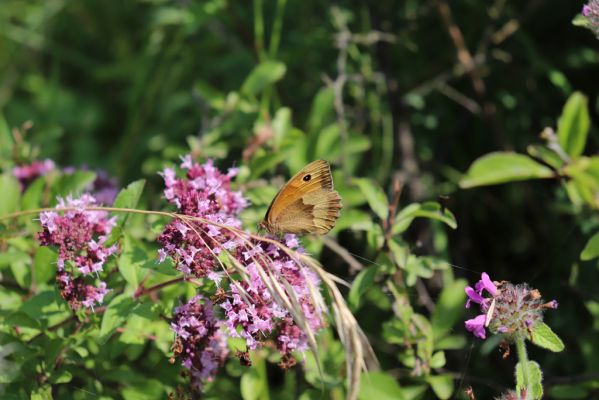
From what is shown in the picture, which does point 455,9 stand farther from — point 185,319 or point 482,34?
point 185,319

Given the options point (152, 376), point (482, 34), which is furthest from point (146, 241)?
point (482, 34)

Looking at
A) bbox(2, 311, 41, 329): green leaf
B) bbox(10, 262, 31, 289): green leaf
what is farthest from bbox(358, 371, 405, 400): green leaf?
bbox(10, 262, 31, 289): green leaf

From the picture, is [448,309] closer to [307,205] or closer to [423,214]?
[423,214]

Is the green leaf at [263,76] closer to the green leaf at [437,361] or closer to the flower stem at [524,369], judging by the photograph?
the green leaf at [437,361]

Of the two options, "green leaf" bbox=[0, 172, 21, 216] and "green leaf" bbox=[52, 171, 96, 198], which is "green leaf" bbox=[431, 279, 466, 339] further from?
"green leaf" bbox=[0, 172, 21, 216]

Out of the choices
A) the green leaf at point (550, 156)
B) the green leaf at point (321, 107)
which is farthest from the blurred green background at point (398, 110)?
the green leaf at point (550, 156)

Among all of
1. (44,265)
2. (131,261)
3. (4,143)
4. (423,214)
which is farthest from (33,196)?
(423,214)

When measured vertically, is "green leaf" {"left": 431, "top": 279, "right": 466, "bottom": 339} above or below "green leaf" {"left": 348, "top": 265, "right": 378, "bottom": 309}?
below
